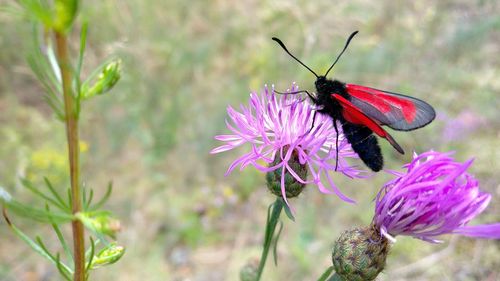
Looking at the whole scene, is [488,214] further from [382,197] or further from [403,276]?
[382,197]

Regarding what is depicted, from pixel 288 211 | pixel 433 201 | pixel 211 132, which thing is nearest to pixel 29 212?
pixel 288 211

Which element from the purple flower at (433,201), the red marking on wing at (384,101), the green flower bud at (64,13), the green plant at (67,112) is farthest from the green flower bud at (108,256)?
the red marking on wing at (384,101)

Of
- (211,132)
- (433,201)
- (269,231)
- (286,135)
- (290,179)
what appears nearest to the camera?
(433,201)

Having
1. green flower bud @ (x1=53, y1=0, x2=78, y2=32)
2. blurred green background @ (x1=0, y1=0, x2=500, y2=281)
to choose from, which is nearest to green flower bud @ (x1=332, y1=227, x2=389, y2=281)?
green flower bud @ (x1=53, y1=0, x2=78, y2=32)

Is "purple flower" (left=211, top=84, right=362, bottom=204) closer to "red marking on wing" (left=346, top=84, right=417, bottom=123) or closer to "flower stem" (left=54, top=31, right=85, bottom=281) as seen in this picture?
"red marking on wing" (left=346, top=84, right=417, bottom=123)

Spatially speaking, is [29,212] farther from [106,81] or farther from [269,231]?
[269,231]

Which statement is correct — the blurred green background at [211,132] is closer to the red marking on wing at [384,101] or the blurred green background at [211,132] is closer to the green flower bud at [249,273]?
the green flower bud at [249,273]
